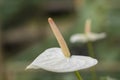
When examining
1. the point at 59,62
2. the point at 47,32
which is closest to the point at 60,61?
the point at 59,62

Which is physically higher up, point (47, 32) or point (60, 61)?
point (47, 32)

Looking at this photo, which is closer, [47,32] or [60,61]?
[60,61]

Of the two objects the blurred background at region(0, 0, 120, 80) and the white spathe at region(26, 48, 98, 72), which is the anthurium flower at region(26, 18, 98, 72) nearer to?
the white spathe at region(26, 48, 98, 72)

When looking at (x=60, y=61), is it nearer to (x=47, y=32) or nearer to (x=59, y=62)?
(x=59, y=62)

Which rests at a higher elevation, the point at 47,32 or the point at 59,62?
the point at 47,32

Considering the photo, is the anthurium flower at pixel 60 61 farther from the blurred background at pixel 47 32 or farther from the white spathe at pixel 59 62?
the blurred background at pixel 47 32

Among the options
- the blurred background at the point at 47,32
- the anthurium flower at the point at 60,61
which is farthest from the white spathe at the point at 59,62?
the blurred background at the point at 47,32

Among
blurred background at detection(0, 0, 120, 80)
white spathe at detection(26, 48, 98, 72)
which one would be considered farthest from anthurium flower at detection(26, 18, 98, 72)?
blurred background at detection(0, 0, 120, 80)

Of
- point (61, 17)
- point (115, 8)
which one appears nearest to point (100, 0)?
point (115, 8)
